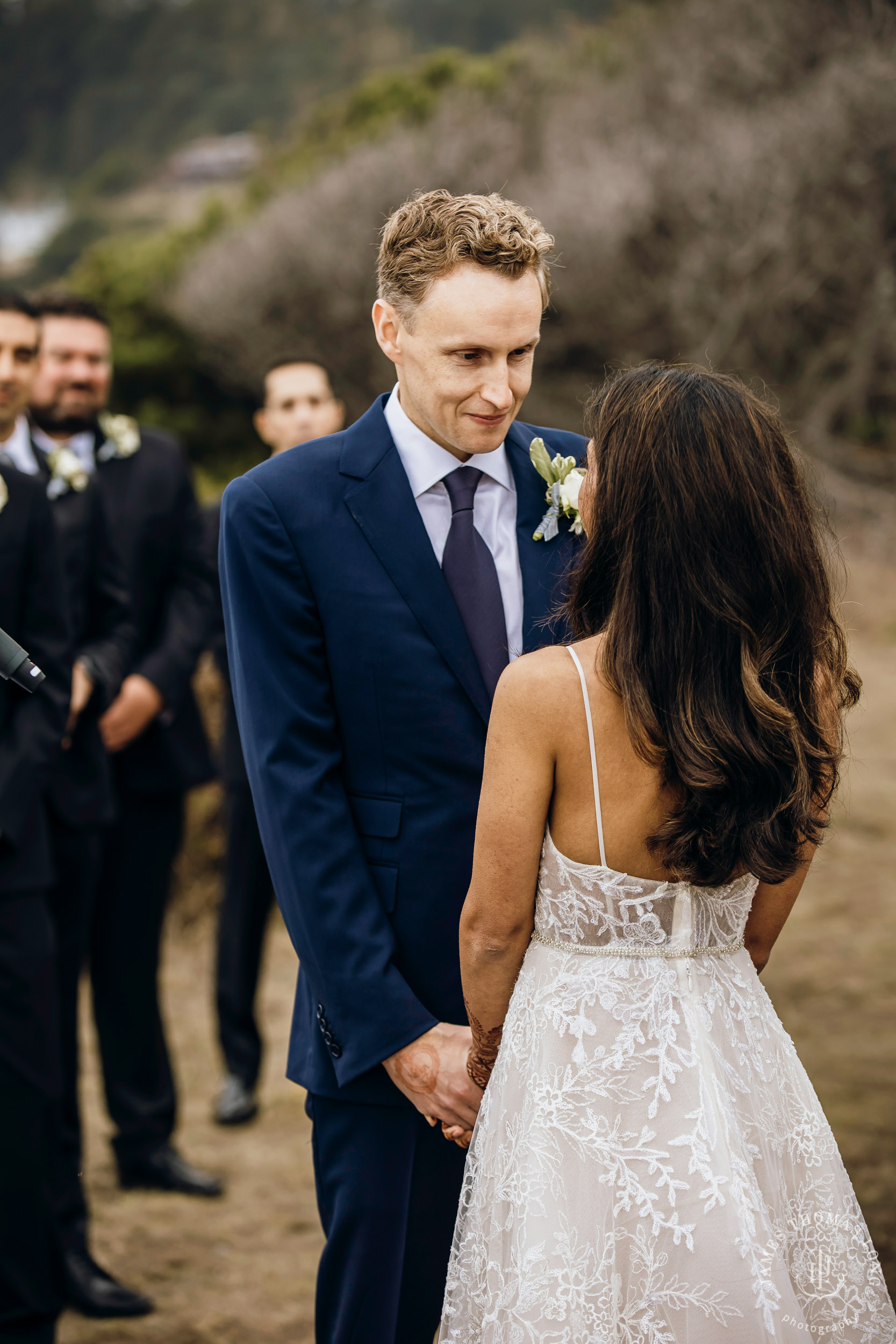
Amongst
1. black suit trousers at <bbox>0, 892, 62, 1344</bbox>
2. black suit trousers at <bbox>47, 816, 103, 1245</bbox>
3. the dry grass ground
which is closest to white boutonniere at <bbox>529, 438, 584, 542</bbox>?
the dry grass ground

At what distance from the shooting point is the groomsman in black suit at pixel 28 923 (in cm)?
275

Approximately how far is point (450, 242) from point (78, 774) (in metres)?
2.02

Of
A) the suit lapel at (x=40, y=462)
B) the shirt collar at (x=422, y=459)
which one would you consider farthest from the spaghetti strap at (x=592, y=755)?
the suit lapel at (x=40, y=462)

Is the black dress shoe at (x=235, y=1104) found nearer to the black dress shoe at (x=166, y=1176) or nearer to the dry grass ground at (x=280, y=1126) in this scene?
the dry grass ground at (x=280, y=1126)

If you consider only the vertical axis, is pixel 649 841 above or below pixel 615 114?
below

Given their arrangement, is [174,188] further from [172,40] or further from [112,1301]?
[112,1301]

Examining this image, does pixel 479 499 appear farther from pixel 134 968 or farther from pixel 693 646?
pixel 134 968

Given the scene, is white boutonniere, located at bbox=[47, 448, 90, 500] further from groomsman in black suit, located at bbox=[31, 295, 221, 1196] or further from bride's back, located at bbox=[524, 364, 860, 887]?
bride's back, located at bbox=[524, 364, 860, 887]

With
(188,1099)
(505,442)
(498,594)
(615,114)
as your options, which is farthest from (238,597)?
(615,114)

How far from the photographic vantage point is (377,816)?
2.01m

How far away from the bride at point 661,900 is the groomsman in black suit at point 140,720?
2.31 m

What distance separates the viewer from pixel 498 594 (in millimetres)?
2064

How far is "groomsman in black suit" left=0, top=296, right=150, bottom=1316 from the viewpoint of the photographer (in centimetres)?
321

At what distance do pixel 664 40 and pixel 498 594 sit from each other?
41.2 ft
